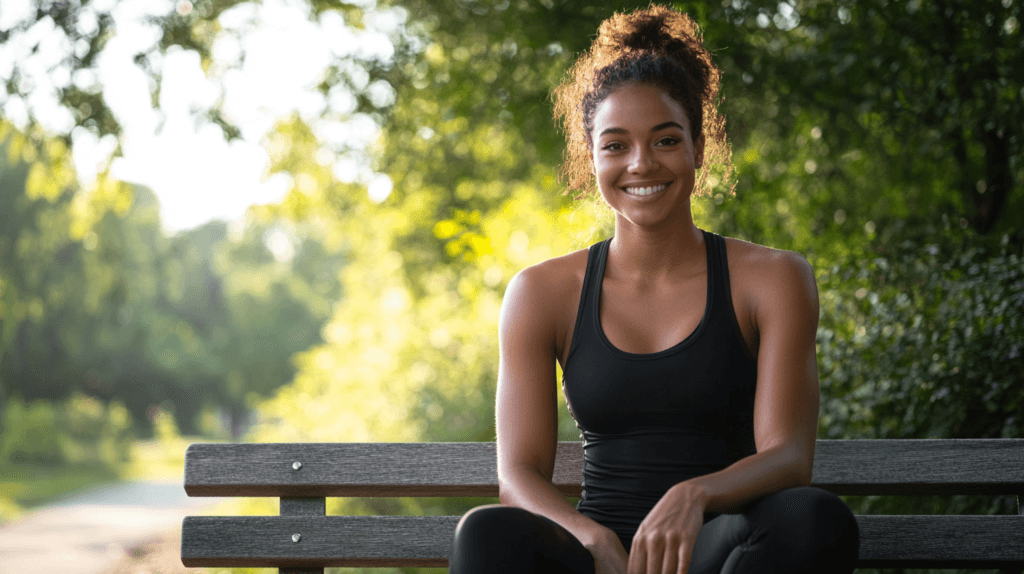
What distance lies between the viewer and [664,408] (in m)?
2.02

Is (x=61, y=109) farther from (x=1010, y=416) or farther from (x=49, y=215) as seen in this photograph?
(x=49, y=215)

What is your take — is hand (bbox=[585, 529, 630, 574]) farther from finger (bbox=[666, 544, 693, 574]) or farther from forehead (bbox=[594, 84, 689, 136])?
forehead (bbox=[594, 84, 689, 136])

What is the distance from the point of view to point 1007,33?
13.7 feet

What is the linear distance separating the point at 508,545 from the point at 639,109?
3.52ft

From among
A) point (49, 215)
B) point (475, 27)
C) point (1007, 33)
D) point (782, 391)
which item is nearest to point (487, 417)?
point (475, 27)

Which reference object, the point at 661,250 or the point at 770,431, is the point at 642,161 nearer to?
the point at 661,250

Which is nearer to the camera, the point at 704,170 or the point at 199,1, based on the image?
the point at 704,170

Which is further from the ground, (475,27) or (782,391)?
(475,27)

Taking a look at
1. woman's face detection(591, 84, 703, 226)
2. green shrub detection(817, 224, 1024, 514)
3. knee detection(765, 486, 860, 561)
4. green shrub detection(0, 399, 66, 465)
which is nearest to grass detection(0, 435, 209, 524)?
green shrub detection(0, 399, 66, 465)

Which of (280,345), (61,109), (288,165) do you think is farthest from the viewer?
(280,345)

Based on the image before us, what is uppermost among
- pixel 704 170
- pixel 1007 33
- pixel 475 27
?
pixel 475 27

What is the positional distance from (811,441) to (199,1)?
18.2 feet

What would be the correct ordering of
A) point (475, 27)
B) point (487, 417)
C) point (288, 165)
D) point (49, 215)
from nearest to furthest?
1. point (475, 27)
2. point (487, 417)
3. point (288, 165)
4. point (49, 215)

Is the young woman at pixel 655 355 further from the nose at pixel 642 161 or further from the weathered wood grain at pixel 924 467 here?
the weathered wood grain at pixel 924 467
